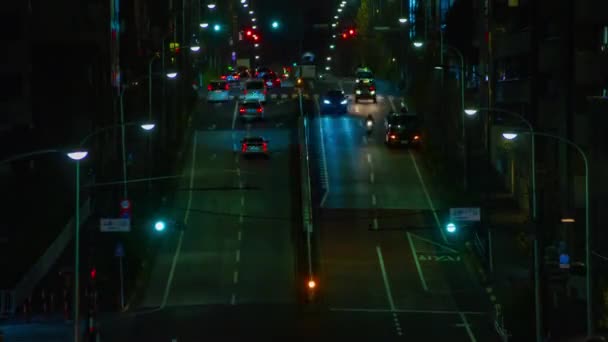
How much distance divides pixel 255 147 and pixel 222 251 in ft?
58.9

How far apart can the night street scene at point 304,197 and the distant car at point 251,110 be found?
160mm

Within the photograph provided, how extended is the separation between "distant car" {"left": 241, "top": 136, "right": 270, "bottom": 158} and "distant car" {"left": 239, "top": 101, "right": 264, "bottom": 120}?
42.2ft

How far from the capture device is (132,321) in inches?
1633

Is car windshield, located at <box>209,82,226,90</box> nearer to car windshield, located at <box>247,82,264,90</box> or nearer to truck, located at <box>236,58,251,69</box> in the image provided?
car windshield, located at <box>247,82,264,90</box>

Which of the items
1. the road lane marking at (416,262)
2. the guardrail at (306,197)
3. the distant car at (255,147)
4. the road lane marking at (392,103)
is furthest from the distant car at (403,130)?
the road lane marking at (416,262)

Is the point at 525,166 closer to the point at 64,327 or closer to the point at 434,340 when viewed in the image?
the point at 434,340

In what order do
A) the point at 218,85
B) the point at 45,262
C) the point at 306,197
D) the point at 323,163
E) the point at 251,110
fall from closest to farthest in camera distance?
the point at 45,262 → the point at 306,197 → the point at 323,163 → the point at 251,110 → the point at 218,85

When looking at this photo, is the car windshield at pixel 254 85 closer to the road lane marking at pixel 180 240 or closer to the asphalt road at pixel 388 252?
the asphalt road at pixel 388 252

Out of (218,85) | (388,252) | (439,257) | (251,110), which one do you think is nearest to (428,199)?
(388,252)

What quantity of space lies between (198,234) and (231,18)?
4304 inches

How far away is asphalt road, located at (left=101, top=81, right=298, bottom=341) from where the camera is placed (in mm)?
41469

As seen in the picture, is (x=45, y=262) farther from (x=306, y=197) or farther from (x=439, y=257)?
(x=439, y=257)

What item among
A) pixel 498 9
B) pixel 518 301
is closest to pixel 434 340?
pixel 518 301

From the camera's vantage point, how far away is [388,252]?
2072 inches
